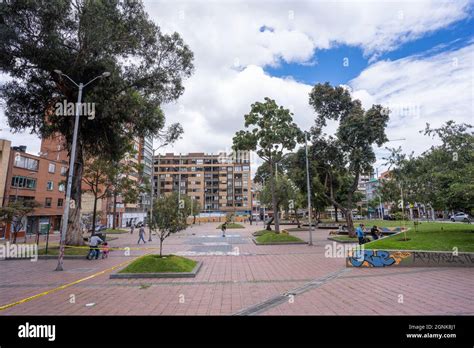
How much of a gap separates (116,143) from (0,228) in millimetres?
23001

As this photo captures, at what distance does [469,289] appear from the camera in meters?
8.27

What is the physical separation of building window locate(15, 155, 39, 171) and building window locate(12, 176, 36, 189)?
63.4 inches

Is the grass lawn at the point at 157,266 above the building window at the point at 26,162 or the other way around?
the other way around

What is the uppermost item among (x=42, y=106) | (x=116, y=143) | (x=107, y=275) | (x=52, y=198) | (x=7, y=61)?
(x=7, y=61)

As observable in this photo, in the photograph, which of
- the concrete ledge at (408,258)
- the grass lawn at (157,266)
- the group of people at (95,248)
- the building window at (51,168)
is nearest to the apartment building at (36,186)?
the building window at (51,168)

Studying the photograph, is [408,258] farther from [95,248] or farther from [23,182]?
[23,182]

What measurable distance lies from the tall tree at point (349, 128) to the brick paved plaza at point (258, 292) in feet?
39.9

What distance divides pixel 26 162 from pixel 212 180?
65576 millimetres

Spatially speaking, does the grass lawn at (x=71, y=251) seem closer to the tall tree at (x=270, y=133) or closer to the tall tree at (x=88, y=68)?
the tall tree at (x=88, y=68)

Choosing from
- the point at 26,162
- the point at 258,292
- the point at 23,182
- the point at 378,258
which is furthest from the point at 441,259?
the point at 26,162

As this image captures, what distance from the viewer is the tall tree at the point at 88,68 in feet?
52.7

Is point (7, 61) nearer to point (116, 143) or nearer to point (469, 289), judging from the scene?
point (116, 143)

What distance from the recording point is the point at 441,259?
1220 centimetres
